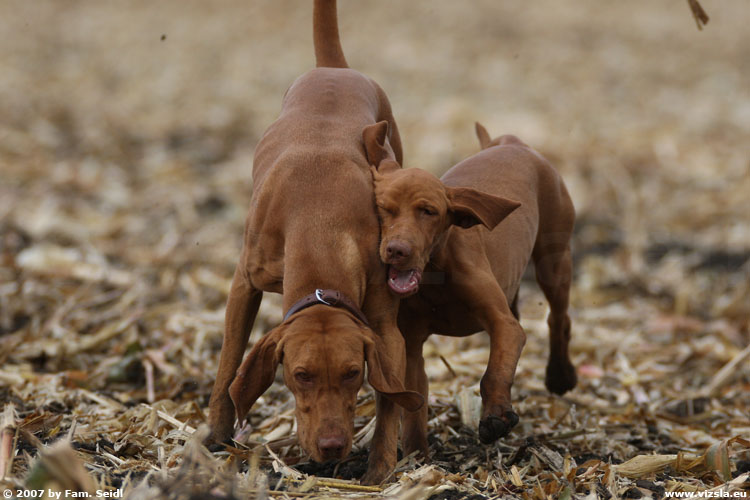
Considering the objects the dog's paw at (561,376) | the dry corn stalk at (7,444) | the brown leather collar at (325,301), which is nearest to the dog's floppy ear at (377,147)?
the brown leather collar at (325,301)

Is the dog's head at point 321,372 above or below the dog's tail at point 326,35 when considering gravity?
below

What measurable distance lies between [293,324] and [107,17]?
66.1 feet

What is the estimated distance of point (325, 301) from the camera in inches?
191

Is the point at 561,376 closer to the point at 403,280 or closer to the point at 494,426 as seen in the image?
the point at 494,426

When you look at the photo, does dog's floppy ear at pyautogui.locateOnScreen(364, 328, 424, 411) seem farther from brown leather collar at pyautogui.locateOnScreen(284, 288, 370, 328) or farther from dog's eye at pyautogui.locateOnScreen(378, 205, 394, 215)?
dog's eye at pyautogui.locateOnScreen(378, 205, 394, 215)

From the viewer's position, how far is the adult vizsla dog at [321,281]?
4648 millimetres

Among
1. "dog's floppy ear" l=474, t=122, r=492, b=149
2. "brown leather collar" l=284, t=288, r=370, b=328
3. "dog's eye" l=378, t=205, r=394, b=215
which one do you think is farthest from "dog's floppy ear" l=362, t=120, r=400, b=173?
"dog's floppy ear" l=474, t=122, r=492, b=149

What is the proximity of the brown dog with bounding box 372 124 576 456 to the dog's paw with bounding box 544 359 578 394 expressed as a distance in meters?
0.39

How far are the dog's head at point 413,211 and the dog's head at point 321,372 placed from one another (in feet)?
1.30

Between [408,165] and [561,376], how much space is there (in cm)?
613

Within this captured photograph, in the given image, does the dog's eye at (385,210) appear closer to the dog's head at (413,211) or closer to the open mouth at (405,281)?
the dog's head at (413,211)

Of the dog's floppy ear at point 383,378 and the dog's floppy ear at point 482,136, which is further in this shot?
the dog's floppy ear at point 482,136

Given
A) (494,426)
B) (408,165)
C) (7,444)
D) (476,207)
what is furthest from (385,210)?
(408,165)

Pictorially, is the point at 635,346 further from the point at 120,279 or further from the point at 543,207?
the point at 120,279
